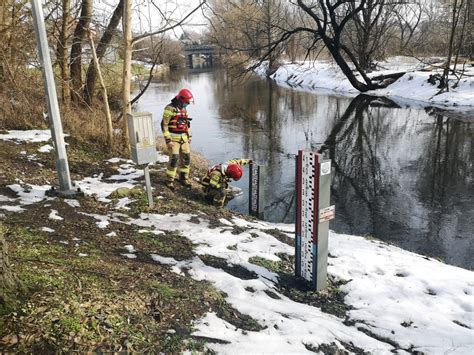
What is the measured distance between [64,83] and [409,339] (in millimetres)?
10341

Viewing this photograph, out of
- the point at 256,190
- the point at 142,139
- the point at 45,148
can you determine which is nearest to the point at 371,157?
the point at 256,190

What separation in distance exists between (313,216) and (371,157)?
971 centimetres

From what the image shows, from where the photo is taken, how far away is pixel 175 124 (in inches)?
307

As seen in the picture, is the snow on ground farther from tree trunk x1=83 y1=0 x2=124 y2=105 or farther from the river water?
the river water

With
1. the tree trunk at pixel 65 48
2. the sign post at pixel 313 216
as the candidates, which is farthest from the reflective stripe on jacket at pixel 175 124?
the tree trunk at pixel 65 48

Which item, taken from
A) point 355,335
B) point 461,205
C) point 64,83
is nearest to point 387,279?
point 355,335

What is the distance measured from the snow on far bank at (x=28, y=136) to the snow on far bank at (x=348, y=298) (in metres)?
4.78

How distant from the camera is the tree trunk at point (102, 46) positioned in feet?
40.3

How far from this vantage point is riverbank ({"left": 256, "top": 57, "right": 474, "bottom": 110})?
24.1m

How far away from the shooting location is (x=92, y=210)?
599cm

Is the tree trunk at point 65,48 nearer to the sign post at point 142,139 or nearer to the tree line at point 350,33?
the sign post at point 142,139

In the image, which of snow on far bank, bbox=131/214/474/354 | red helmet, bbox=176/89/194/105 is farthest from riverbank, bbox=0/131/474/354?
red helmet, bbox=176/89/194/105

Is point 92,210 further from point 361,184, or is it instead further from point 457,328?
point 361,184

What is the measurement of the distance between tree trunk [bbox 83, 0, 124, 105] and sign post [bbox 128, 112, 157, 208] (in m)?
6.75
